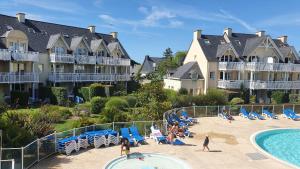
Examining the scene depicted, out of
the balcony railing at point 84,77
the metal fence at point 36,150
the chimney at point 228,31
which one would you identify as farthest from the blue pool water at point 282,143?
the chimney at point 228,31

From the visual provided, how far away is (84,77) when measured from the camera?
45.8 meters

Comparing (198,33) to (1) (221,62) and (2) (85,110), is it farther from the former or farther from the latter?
(2) (85,110)

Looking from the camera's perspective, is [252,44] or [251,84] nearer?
[251,84]

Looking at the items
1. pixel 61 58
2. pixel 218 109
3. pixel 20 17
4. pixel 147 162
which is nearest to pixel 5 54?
pixel 61 58

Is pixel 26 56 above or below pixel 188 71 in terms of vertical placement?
above

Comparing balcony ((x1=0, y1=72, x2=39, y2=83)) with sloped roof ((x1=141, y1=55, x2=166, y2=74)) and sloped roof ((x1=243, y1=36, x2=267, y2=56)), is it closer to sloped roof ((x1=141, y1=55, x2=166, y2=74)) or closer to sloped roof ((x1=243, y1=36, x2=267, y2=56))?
sloped roof ((x1=243, y1=36, x2=267, y2=56))

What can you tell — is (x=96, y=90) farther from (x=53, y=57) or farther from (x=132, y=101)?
(x=53, y=57)

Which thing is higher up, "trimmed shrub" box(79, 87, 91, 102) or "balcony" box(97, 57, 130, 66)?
"balcony" box(97, 57, 130, 66)

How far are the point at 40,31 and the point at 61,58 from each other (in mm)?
5488

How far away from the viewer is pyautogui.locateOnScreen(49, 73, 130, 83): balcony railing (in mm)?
42219

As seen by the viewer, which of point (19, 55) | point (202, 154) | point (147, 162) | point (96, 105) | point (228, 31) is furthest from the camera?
point (228, 31)

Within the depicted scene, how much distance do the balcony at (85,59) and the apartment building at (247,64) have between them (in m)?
17.5

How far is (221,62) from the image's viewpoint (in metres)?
50.4

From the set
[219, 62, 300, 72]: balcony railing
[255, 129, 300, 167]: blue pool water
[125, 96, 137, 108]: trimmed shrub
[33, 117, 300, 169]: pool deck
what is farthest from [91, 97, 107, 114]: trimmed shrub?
[219, 62, 300, 72]: balcony railing
